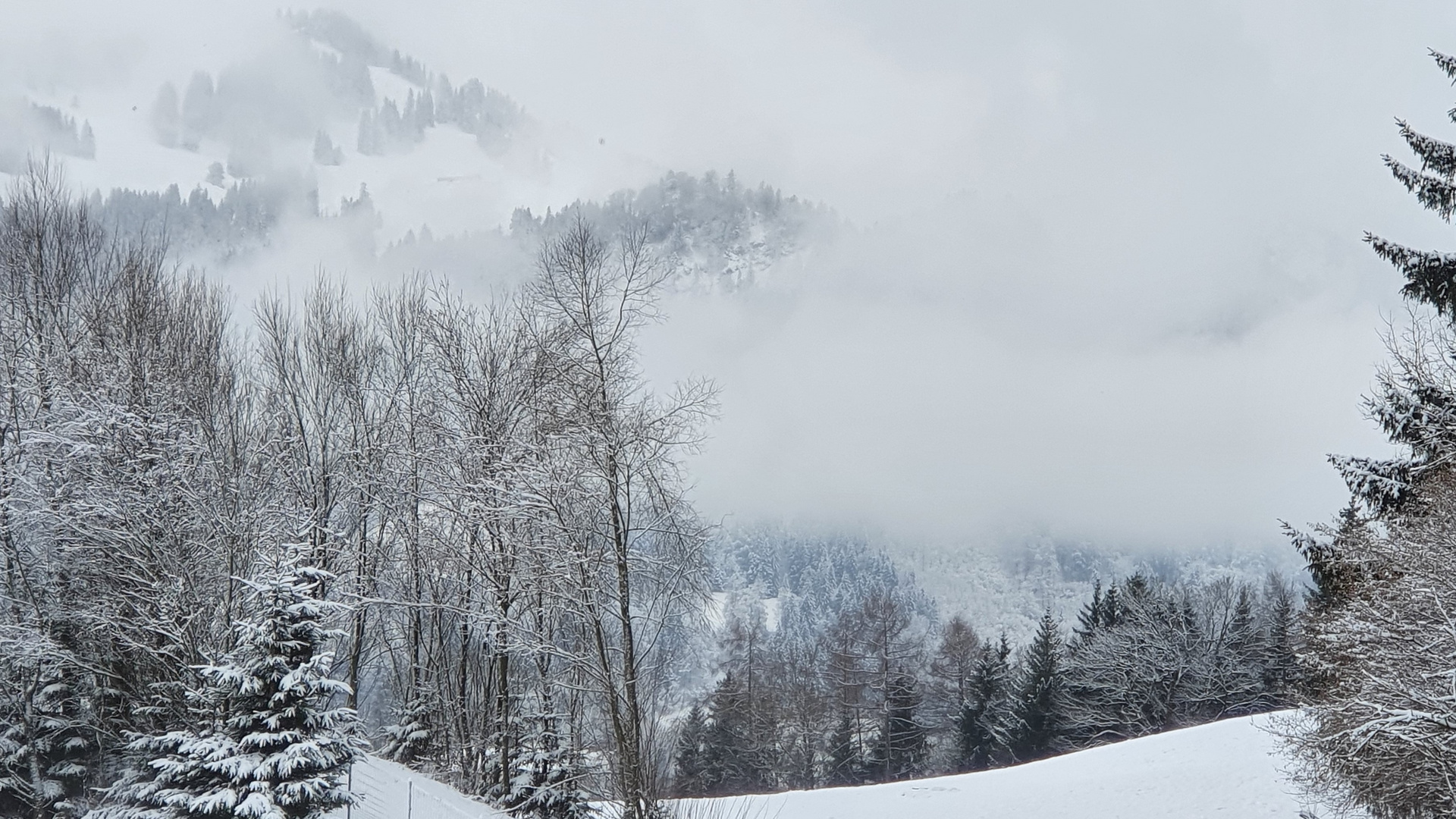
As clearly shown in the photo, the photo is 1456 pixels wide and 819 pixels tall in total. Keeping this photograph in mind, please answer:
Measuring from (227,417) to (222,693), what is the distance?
813 centimetres

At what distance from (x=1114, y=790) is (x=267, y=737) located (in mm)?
17054

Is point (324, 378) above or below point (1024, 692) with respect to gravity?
above

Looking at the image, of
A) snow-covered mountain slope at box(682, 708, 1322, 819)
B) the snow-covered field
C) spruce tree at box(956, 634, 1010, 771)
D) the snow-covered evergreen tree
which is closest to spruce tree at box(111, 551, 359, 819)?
the snow-covered evergreen tree

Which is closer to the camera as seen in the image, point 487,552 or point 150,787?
point 150,787

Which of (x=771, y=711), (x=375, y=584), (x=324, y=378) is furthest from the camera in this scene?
(x=771, y=711)

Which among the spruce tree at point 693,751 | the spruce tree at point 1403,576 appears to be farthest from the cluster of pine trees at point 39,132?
the spruce tree at point 1403,576

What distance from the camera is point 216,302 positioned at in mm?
17906

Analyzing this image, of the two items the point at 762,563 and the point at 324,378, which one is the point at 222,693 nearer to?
the point at 324,378

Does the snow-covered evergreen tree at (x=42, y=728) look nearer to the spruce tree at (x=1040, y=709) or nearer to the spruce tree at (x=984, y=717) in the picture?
the spruce tree at (x=1040, y=709)

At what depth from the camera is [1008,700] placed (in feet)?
118

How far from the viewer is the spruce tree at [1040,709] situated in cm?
3428

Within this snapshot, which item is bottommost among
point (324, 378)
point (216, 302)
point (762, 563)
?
point (762, 563)

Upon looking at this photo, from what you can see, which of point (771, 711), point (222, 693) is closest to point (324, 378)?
point (222, 693)

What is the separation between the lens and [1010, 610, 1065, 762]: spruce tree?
34281 millimetres
